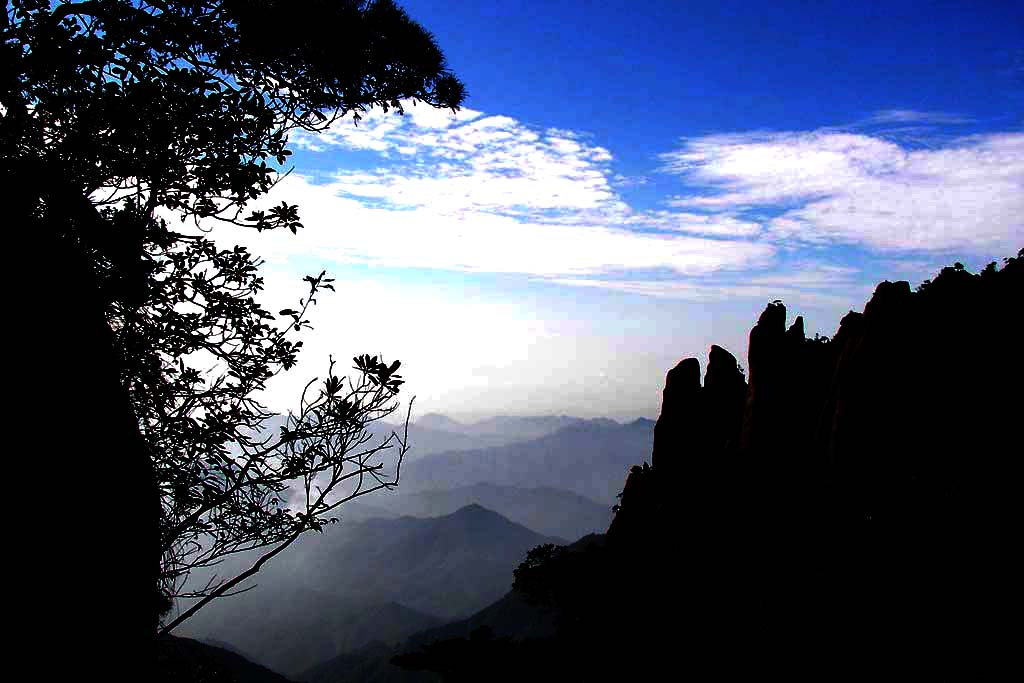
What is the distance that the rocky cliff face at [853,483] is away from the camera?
24734 millimetres

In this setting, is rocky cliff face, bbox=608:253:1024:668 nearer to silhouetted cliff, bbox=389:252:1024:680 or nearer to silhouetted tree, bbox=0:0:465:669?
silhouetted cliff, bbox=389:252:1024:680

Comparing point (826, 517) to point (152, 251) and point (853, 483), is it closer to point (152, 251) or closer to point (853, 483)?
point (853, 483)

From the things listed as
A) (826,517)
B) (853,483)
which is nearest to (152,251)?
(826,517)

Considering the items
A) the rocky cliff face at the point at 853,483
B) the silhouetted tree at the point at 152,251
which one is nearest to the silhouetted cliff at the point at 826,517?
the rocky cliff face at the point at 853,483

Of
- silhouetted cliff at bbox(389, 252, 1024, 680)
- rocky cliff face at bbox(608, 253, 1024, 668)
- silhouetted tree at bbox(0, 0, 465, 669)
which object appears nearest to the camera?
silhouetted tree at bbox(0, 0, 465, 669)

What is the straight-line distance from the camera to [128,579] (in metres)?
5.16

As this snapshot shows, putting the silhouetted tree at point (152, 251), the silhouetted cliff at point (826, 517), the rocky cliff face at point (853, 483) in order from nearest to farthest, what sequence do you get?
the silhouetted tree at point (152, 251) < the silhouetted cliff at point (826, 517) < the rocky cliff face at point (853, 483)

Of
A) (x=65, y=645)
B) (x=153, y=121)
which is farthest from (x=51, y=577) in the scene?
(x=153, y=121)

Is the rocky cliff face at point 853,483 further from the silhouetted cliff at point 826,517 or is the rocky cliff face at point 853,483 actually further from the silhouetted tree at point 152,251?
the silhouetted tree at point 152,251

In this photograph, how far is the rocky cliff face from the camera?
2473cm

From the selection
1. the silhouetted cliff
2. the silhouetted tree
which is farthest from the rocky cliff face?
the silhouetted tree

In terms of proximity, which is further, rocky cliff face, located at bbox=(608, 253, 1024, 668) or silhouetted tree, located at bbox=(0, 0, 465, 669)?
rocky cliff face, located at bbox=(608, 253, 1024, 668)

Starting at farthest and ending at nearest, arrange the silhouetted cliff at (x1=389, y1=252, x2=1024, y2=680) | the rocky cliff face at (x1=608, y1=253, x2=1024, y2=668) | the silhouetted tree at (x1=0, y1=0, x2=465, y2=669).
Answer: the rocky cliff face at (x1=608, y1=253, x2=1024, y2=668)
the silhouetted cliff at (x1=389, y1=252, x2=1024, y2=680)
the silhouetted tree at (x1=0, y1=0, x2=465, y2=669)

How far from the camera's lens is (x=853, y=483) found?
114 feet
